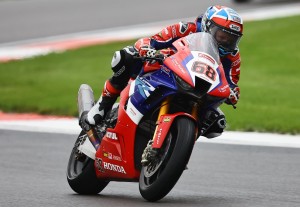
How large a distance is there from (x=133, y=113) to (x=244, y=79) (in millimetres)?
8696

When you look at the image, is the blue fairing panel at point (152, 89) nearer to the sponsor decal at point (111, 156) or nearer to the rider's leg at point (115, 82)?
the rider's leg at point (115, 82)

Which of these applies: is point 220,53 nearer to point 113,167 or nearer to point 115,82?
point 115,82

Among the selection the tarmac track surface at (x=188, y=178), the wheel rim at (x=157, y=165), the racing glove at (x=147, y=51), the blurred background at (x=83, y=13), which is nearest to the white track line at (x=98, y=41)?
the tarmac track surface at (x=188, y=178)

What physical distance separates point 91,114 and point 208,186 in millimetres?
1142

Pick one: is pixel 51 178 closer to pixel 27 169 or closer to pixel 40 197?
pixel 27 169

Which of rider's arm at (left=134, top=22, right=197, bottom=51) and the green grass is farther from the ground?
rider's arm at (left=134, top=22, right=197, bottom=51)

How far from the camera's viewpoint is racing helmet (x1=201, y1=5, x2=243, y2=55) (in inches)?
283

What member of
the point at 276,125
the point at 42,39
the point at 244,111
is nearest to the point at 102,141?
the point at 276,125

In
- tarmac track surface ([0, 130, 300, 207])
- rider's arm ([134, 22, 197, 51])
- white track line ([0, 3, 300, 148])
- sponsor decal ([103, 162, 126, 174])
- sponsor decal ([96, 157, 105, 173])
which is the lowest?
white track line ([0, 3, 300, 148])

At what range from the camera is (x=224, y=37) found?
7.26m

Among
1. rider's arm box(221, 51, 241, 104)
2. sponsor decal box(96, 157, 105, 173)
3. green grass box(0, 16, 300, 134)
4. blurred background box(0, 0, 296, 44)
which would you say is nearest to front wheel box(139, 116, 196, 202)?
sponsor decal box(96, 157, 105, 173)

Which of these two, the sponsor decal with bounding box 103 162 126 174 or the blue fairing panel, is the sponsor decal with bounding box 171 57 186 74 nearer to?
the blue fairing panel

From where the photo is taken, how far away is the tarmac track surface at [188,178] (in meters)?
7.27

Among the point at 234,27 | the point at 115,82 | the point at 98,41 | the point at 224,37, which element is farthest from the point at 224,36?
the point at 98,41
